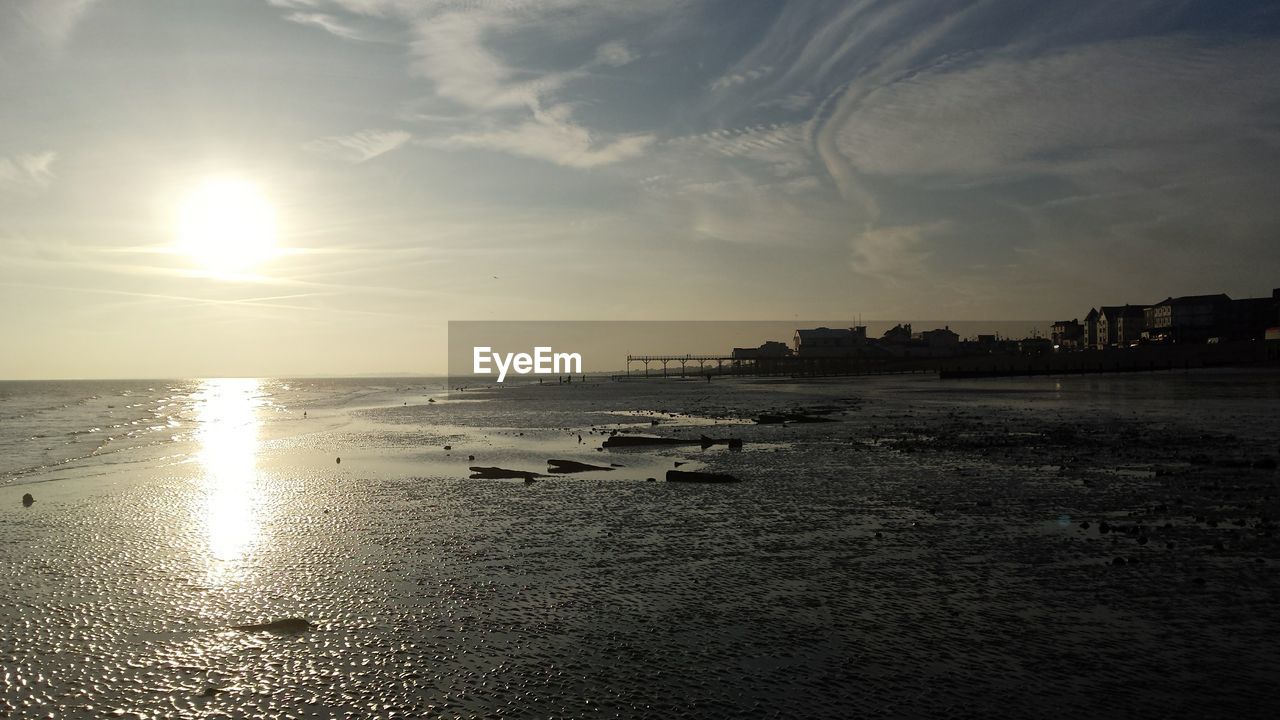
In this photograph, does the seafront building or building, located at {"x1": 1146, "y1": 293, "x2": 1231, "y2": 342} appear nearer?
the seafront building

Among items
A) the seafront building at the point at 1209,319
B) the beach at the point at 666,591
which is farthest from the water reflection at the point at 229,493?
the seafront building at the point at 1209,319

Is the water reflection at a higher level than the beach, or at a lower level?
lower

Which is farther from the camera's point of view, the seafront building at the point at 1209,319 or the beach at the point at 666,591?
the seafront building at the point at 1209,319

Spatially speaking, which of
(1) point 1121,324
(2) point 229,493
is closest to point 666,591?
(2) point 229,493

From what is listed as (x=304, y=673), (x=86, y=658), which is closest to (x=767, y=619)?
(x=304, y=673)

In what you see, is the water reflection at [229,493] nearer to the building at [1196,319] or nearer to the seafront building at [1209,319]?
the seafront building at [1209,319]

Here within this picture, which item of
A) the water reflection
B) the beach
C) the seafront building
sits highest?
the seafront building

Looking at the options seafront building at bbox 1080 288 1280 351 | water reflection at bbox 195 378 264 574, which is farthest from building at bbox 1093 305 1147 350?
water reflection at bbox 195 378 264 574

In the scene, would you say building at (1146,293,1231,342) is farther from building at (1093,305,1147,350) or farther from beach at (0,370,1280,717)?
beach at (0,370,1280,717)

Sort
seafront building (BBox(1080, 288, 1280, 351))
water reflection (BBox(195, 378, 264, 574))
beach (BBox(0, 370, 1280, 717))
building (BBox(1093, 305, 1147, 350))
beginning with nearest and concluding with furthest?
beach (BBox(0, 370, 1280, 717)) → water reflection (BBox(195, 378, 264, 574)) → seafront building (BBox(1080, 288, 1280, 351)) → building (BBox(1093, 305, 1147, 350))

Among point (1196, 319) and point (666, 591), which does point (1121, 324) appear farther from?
point (666, 591)
